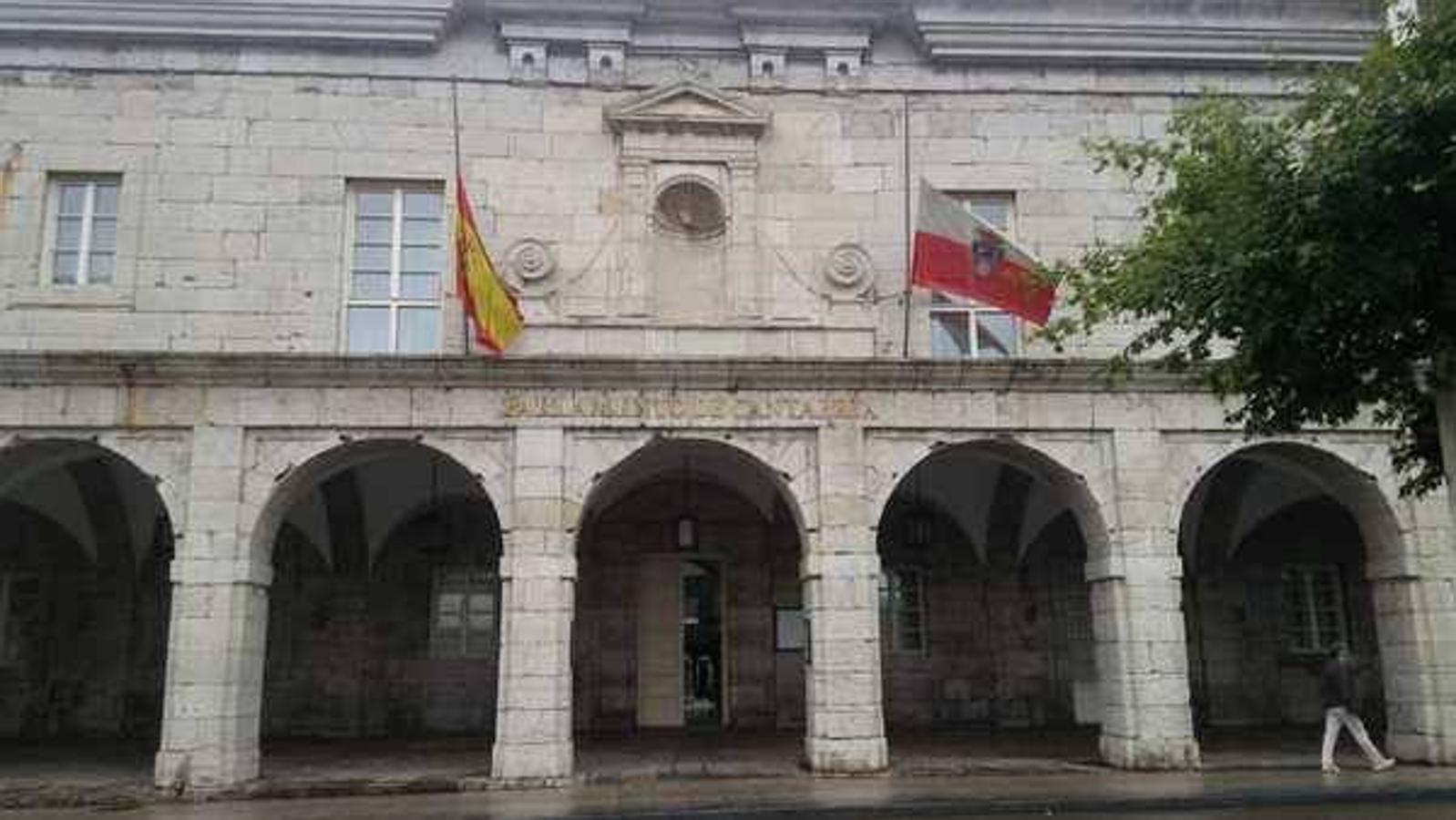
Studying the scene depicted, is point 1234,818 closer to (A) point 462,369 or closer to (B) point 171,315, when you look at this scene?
(A) point 462,369

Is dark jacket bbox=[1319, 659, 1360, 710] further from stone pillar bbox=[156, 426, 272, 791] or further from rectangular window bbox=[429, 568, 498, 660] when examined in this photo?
stone pillar bbox=[156, 426, 272, 791]

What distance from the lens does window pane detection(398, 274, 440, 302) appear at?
14.8m

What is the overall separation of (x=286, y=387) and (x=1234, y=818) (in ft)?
34.9

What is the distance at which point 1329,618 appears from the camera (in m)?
18.7

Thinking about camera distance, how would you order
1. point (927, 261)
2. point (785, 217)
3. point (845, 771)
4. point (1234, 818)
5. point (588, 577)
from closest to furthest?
point (1234, 818) < point (845, 771) < point (927, 261) < point (785, 217) < point (588, 577)

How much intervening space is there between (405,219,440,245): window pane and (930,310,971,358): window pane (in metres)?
Answer: 6.35

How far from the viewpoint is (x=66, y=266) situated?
1441 centimetres

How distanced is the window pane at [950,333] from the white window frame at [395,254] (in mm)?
6128

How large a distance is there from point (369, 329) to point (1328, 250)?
10942 millimetres

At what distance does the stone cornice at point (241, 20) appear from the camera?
48.2 ft

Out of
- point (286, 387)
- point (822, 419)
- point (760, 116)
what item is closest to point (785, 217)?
point (760, 116)

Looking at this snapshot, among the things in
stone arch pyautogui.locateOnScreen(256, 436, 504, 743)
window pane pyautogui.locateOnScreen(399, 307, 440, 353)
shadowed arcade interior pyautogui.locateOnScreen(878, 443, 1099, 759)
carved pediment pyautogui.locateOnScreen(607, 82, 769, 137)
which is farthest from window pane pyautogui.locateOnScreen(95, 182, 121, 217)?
shadowed arcade interior pyautogui.locateOnScreen(878, 443, 1099, 759)

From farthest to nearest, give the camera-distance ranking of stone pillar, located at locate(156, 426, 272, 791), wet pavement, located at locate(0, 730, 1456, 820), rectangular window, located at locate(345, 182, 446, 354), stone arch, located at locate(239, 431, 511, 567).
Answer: rectangular window, located at locate(345, 182, 446, 354) → stone arch, located at locate(239, 431, 511, 567) → stone pillar, located at locate(156, 426, 272, 791) → wet pavement, located at locate(0, 730, 1456, 820)

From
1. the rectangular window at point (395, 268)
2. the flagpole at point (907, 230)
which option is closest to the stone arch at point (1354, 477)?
the flagpole at point (907, 230)
